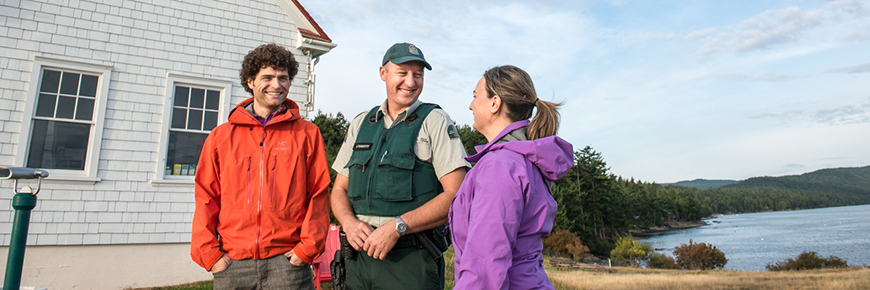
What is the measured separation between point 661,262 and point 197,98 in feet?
146

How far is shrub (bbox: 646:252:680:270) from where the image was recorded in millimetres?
39612

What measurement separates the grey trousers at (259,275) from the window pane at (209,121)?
5.87 m

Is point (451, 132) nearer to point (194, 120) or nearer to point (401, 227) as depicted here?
point (401, 227)

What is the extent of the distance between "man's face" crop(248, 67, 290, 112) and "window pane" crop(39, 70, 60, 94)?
21.3ft

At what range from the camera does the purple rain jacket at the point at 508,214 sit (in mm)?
1368

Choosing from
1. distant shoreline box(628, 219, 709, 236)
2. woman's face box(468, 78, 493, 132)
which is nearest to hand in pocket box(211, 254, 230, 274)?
woman's face box(468, 78, 493, 132)

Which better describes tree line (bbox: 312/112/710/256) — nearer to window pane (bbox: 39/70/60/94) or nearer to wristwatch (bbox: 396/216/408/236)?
window pane (bbox: 39/70/60/94)

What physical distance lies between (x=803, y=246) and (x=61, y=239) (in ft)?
249

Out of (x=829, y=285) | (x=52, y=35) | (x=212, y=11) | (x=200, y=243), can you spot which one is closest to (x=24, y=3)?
(x=52, y=35)

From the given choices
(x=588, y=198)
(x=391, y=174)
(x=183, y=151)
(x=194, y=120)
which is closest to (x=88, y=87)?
(x=194, y=120)

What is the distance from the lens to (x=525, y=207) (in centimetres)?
153

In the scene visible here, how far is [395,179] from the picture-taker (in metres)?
2.31

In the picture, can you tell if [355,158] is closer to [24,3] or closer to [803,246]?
[24,3]

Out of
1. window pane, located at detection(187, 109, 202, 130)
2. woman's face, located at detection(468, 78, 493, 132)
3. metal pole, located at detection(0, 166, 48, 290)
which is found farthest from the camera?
window pane, located at detection(187, 109, 202, 130)
